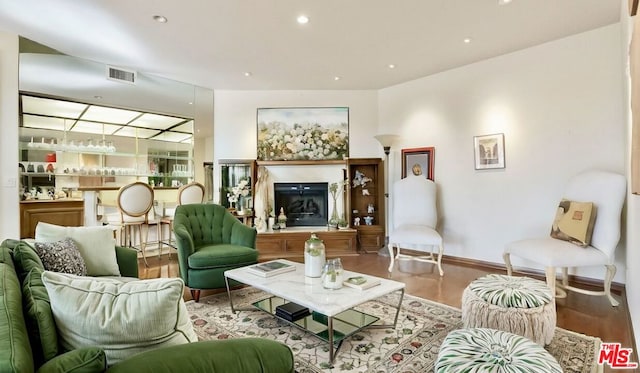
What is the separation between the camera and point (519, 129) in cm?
399

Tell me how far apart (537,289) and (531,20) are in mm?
2655

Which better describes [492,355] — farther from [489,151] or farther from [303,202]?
[303,202]

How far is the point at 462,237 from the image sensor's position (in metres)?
4.55

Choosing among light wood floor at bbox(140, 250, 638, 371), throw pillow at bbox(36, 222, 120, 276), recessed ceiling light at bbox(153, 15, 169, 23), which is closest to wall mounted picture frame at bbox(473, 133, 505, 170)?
light wood floor at bbox(140, 250, 638, 371)

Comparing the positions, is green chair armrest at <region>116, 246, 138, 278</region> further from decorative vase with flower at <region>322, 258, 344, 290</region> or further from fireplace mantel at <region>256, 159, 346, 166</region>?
fireplace mantel at <region>256, 159, 346, 166</region>

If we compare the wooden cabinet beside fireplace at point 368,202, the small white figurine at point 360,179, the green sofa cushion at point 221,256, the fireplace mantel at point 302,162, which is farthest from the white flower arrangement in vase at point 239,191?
the green sofa cushion at point 221,256

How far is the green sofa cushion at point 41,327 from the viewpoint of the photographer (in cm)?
94

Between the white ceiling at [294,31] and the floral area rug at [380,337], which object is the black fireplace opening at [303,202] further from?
the floral area rug at [380,337]

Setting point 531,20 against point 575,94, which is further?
point 575,94

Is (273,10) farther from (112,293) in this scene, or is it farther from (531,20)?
(112,293)

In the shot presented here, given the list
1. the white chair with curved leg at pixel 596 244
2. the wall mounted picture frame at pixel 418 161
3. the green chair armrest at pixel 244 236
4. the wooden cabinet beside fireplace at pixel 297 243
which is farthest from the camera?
the wooden cabinet beside fireplace at pixel 297 243

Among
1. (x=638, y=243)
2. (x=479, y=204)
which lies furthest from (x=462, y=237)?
(x=638, y=243)

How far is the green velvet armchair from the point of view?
305 cm

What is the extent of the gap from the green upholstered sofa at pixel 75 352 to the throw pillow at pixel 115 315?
0.17 feet
